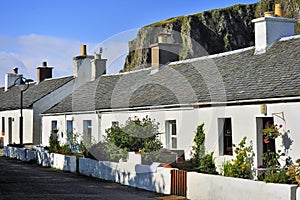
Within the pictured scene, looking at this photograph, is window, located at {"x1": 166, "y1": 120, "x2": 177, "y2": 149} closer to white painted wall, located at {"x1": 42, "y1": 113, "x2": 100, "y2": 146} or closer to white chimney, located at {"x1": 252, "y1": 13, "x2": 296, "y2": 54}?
white chimney, located at {"x1": 252, "y1": 13, "x2": 296, "y2": 54}

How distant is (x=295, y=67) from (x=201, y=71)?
615cm

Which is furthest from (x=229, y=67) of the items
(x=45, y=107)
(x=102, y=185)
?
(x=45, y=107)

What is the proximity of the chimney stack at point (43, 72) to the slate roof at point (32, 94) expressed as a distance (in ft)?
2.32

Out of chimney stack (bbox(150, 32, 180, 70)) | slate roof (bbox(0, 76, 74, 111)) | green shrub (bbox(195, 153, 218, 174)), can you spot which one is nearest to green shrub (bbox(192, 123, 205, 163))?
green shrub (bbox(195, 153, 218, 174))

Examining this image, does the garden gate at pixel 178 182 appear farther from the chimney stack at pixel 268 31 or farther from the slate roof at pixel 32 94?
the slate roof at pixel 32 94

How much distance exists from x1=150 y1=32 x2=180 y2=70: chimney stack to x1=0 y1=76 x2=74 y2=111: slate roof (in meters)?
11.3

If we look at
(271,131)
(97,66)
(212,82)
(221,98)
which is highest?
(97,66)

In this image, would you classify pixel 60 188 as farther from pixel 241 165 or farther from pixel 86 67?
pixel 86 67

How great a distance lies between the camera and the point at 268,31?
63.5ft

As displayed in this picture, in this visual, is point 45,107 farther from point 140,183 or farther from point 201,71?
point 140,183

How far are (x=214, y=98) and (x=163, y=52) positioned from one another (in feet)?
31.3

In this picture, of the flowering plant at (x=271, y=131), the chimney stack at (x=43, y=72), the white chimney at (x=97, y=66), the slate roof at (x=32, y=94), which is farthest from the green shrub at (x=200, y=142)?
the chimney stack at (x=43, y=72)

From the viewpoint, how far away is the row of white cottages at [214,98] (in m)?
14.9

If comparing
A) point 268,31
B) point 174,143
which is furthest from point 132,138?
point 268,31
